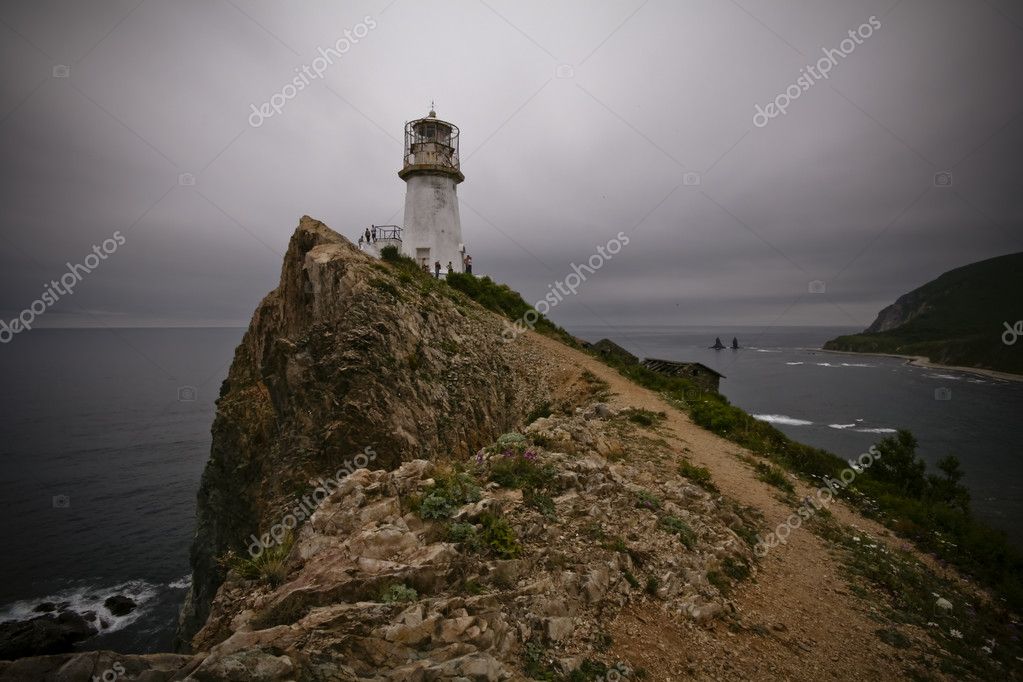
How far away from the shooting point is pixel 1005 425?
6116cm

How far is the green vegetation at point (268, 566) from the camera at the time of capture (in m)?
7.22

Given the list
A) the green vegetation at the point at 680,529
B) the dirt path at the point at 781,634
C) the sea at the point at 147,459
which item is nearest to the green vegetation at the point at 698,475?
the dirt path at the point at 781,634

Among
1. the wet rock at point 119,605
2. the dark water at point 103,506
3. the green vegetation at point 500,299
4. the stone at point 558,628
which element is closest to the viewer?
the stone at point 558,628

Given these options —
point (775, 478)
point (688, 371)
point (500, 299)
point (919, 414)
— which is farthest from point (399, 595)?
point (919, 414)

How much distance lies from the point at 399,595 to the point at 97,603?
1494 inches

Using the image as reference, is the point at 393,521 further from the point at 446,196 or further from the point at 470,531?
the point at 446,196

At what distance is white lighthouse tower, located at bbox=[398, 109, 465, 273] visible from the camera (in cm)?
3222

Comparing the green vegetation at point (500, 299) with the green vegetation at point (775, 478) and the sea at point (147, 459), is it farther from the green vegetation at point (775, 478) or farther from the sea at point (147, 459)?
the sea at point (147, 459)

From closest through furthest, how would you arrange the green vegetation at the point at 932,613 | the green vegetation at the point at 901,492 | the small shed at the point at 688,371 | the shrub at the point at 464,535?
1. the shrub at the point at 464,535
2. the green vegetation at the point at 932,613
3. the green vegetation at the point at 901,492
4. the small shed at the point at 688,371

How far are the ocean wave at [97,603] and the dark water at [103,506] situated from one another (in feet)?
0.23

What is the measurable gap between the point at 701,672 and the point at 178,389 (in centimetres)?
11854

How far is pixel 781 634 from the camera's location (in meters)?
7.18

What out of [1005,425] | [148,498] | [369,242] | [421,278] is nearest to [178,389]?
[148,498]

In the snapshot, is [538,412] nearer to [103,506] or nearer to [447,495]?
[447,495]
